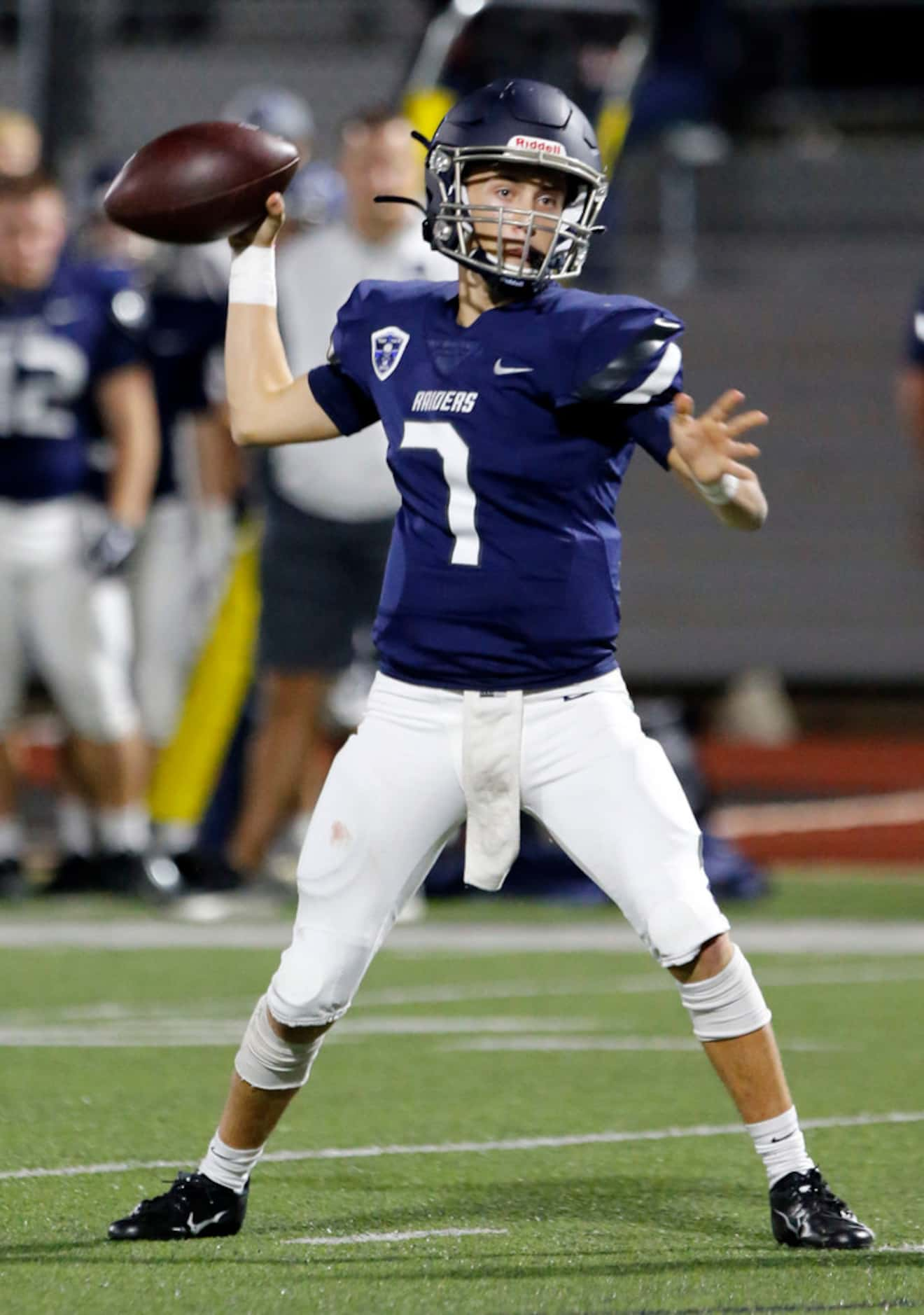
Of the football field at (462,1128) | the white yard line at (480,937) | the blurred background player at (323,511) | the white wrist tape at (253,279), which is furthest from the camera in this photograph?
the blurred background player at (323,511)

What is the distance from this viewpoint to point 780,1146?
332cm

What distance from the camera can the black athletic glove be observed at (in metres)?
7.46

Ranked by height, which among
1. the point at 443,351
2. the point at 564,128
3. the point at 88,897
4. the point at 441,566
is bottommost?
the point at 88,897

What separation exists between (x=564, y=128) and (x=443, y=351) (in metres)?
0.35

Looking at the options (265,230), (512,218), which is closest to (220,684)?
(265,230)

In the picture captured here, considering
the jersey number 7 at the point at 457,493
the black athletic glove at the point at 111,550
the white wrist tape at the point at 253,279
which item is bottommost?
the black athletic glove at the point at 111,550

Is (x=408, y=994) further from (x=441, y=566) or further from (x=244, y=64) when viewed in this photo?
(x=244, y=64)

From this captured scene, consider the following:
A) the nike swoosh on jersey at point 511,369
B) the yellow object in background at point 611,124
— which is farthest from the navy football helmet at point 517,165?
the yellow object in background at point 611,124

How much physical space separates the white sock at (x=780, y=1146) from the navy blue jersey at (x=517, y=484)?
63 centimetres

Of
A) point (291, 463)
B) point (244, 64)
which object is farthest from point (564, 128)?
point (244, 64)

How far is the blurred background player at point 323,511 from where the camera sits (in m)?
7.14

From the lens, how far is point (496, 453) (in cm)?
341

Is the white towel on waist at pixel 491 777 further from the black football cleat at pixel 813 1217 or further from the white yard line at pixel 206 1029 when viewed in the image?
the white yard line at pixel 206 1029

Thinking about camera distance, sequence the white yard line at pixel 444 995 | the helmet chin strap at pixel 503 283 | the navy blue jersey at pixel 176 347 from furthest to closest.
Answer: the navy blue jersey at pixel 176 347 < the white yard line at pixel 444 995 < the helmet chin strap at pixel 503 283
